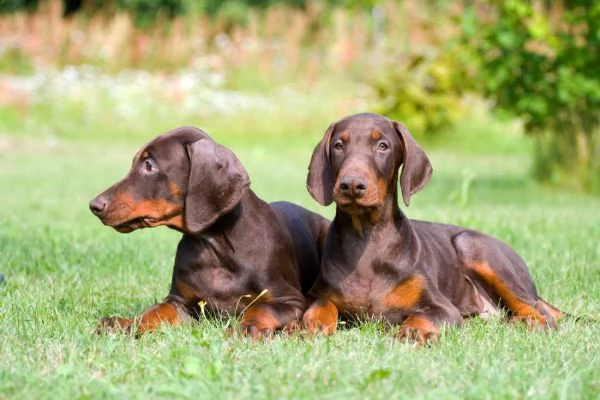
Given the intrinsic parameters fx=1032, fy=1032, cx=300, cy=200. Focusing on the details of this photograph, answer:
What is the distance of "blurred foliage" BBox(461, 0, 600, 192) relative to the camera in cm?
1134

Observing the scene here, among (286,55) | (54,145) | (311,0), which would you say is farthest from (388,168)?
(311,0)

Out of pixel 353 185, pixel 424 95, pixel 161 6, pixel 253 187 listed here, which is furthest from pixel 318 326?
pixel 161 6

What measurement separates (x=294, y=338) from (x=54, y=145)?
1488 cm

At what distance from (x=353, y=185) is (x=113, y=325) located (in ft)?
4.23

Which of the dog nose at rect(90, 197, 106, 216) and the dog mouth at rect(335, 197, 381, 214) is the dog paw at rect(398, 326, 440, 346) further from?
the dog nose at rect(90, 197, 106, 216)

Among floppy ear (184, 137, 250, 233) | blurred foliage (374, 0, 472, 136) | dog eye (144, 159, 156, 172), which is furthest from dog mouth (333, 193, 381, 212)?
blurred foliage (374, 0, 472, 136)

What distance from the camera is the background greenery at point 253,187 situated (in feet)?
12.8

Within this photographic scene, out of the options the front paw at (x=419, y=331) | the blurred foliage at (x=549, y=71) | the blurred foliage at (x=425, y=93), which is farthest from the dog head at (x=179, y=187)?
the blurred foliage at (x=425, y=93)

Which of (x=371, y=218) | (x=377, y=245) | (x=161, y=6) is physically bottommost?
(x=377, y=245)

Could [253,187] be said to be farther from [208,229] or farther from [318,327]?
[318,327]

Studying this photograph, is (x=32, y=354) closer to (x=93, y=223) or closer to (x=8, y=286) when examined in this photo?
(x=8, y=286)

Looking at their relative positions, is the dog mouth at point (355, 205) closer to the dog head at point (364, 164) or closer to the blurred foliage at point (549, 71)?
the dog head at point (364, 164)

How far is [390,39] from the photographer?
24.4 metres

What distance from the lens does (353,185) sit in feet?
15.3
